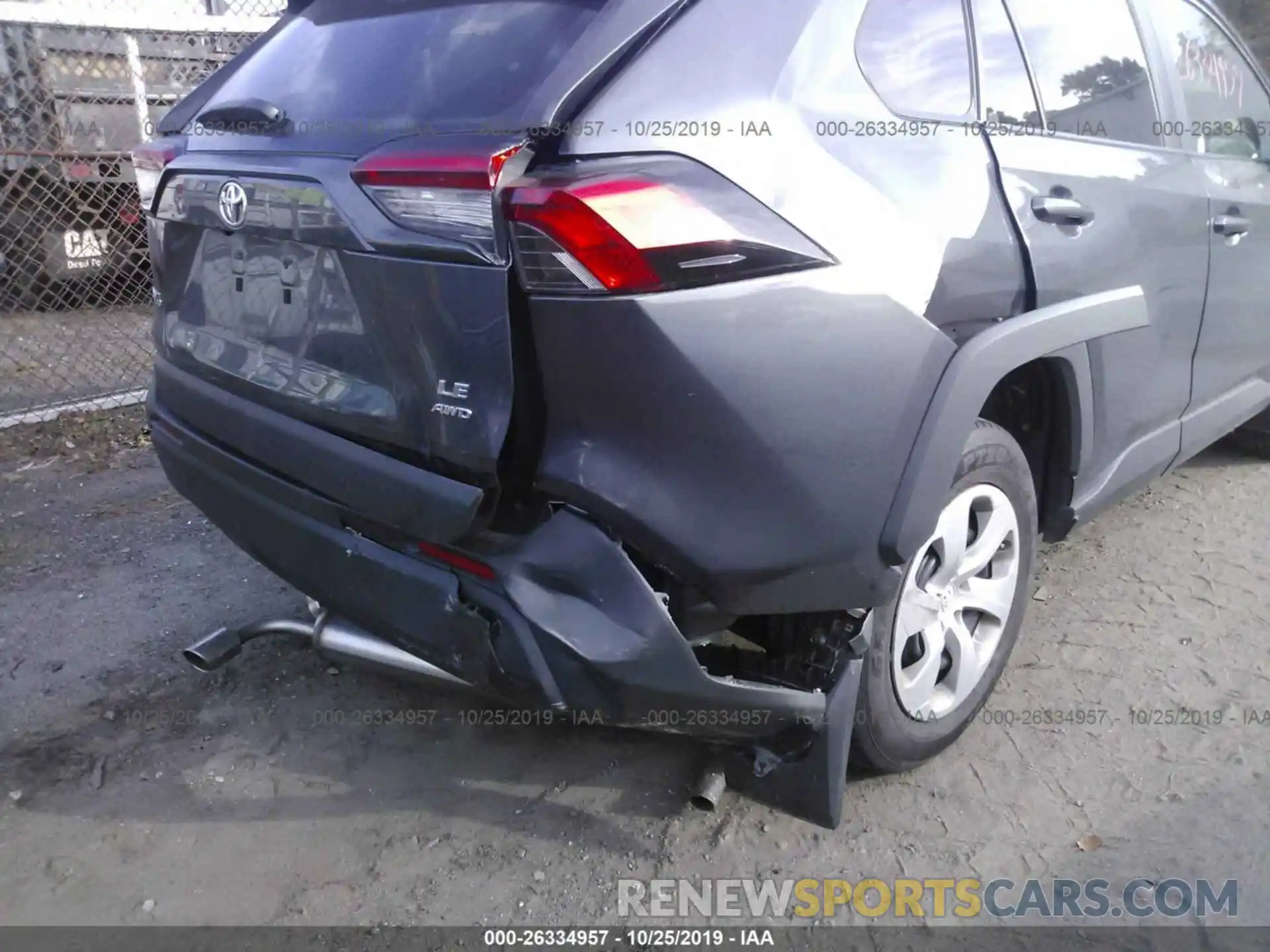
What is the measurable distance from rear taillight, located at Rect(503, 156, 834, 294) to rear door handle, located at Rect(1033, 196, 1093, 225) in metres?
0.96

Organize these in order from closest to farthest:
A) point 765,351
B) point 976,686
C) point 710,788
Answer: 1. point 765,351
2. point 710,788
3. point 976,686

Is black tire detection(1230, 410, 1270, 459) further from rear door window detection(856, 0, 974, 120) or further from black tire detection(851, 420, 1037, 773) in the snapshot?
rear door window detection(856, 0, 974, 120)

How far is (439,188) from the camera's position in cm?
173

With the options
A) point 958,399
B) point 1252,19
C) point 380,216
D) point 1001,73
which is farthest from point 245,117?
point 1252,19

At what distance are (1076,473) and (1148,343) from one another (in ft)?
1.66

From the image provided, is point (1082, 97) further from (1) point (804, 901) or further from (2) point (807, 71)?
(1) point (804, 901)

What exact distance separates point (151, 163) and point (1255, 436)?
15.4ft

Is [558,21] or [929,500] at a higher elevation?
[558,21]

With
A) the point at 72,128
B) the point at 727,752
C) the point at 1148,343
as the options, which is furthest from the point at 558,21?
the point at 72,128

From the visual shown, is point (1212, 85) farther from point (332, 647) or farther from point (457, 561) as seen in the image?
point (332, 647)

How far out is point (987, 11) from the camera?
96.3 inches

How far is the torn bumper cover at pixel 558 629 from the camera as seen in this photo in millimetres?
1803

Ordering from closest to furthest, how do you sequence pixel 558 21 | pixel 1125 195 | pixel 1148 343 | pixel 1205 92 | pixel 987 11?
pixel 558 21, pixel 987 11, pixel 1125 195, pixel 1148 343, pixel 1205 92

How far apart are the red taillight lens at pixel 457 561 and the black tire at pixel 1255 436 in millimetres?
4086
